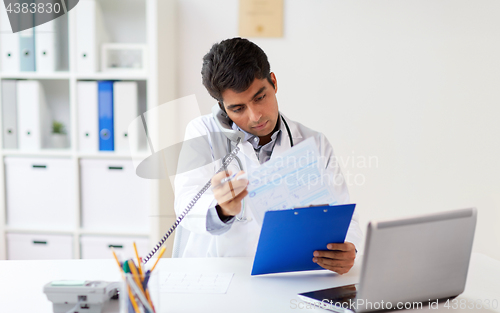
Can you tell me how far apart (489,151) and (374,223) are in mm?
1742

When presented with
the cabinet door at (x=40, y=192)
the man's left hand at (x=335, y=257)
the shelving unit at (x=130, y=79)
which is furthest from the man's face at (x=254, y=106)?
the cabinet door at (x=40, y=192)

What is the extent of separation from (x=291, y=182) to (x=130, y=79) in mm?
1408

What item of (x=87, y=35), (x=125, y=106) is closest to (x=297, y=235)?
(x=125, y=106)

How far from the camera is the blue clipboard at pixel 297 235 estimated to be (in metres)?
1.03

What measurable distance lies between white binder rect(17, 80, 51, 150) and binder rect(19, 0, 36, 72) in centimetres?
8

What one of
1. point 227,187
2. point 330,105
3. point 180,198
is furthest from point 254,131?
point 330,105

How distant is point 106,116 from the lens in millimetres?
2156

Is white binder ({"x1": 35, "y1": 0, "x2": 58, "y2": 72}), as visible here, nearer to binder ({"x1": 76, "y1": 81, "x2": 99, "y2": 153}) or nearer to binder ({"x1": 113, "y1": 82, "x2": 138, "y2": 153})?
binder ({"x1": 76, "y1": 81, "x2": 99, "y2": 153})

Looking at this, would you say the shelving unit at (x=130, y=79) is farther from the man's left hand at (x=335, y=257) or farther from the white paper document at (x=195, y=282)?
the man's left hand at (x=335, y=257)

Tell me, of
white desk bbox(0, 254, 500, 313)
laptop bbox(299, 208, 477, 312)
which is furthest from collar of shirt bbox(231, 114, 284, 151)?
laptop bbox(299, 208, 477, 312)

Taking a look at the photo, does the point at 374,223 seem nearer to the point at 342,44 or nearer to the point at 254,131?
the point at 254,131

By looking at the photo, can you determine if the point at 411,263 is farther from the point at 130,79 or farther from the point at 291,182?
the point at 130,79

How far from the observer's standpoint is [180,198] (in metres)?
1.40

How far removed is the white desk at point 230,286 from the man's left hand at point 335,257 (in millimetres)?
33
